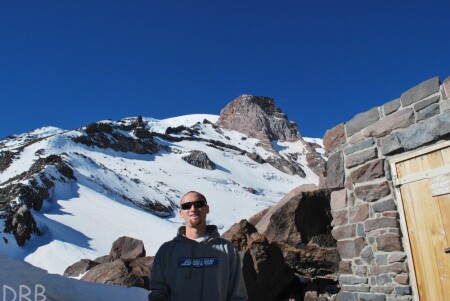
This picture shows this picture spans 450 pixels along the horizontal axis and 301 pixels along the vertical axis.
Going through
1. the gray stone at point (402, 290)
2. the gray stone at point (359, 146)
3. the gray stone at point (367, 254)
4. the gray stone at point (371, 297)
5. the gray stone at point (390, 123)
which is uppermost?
the gray stone at point (390, 123)

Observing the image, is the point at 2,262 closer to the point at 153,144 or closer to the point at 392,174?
the point at 392,174

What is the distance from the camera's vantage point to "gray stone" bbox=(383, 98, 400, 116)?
224 inches

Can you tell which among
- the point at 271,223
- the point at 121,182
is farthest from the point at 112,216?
the point at 271,223

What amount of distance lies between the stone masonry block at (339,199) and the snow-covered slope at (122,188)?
4.81 meters

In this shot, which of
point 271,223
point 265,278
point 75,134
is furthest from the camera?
point 75,134

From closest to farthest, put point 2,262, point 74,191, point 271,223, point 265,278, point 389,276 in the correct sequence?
1. point 2,262
2. point 389,276
3. point 265,278
4. point 271,223
5. point 74,191

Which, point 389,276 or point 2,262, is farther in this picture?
point 389,276

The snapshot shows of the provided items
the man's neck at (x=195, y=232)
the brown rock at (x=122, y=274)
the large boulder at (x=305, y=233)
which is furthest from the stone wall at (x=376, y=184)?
the brown rock at (x=122, y=274)

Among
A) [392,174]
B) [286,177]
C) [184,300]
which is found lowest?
[184,300]

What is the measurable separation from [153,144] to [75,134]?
52.1ft

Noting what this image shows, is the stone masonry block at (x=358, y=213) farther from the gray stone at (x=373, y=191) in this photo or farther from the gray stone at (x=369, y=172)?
the gray stone at (x=369, y=172)

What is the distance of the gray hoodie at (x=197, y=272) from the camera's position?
9.66ft

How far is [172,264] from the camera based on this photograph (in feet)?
10.1

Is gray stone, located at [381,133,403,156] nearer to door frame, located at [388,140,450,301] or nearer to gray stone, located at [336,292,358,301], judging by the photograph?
door frame, located at [388,140,450,301]
